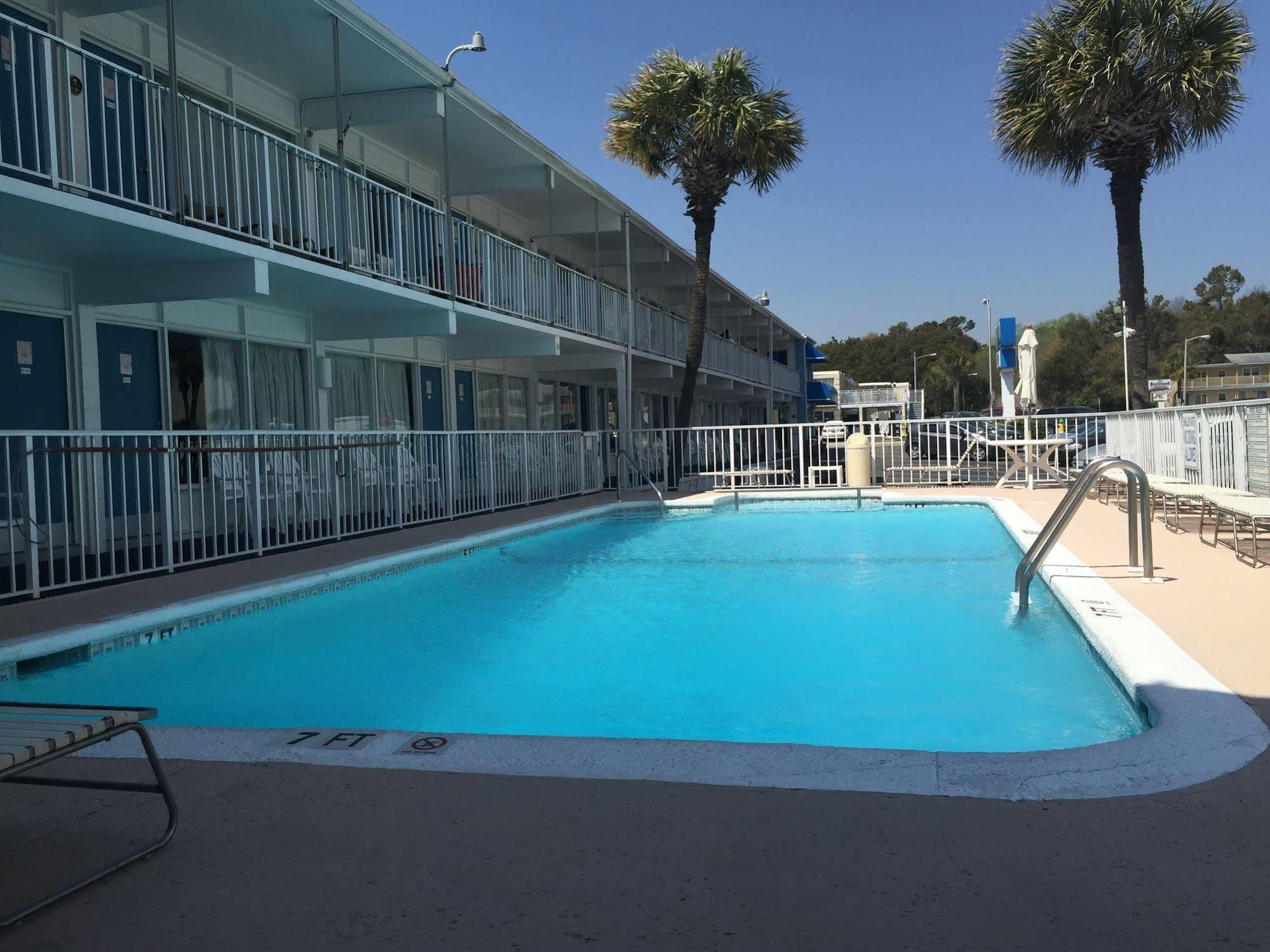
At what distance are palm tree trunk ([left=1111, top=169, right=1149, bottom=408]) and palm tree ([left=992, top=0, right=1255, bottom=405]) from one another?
17 mm

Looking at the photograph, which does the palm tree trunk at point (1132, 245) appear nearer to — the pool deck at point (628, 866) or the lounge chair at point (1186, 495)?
the lounge chair at point (1186, 495)

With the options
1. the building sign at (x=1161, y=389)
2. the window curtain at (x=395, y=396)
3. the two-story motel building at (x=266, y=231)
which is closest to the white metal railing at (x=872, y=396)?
the building sign at (x=1161, y=389)

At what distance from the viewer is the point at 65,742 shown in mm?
2621

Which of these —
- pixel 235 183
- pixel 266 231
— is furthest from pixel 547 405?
pixel 235 183

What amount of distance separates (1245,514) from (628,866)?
6.71 meters

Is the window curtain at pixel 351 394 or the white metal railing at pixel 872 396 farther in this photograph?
the white metal railing at pixel 872 396

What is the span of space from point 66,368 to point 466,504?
5683 millimetres

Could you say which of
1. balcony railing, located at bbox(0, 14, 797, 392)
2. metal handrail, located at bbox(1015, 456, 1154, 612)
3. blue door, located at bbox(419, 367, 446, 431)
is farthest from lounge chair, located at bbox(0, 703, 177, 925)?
blue door, located at bbox(419, 367, 446, 431)

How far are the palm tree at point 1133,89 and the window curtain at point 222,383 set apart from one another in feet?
49.5

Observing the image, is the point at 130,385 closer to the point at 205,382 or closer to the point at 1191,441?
the point at 205,382

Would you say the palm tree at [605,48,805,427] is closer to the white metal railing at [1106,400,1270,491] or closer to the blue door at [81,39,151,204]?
the white metal railing at [1106,400,1270,491]

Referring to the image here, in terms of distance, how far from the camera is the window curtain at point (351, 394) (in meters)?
14.5

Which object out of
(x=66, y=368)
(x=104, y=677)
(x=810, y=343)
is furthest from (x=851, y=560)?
(x=810, y=343)

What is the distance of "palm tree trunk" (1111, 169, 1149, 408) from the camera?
18.5 meters
